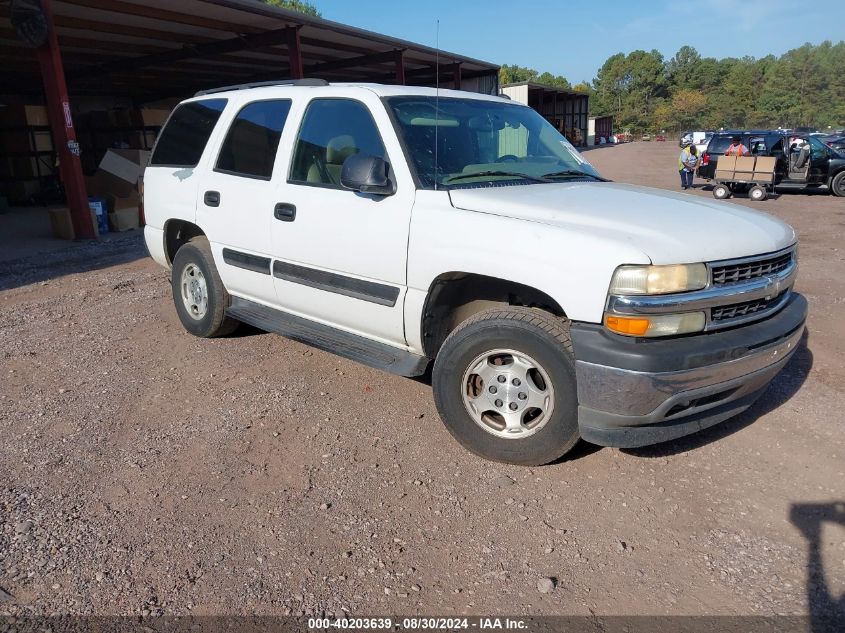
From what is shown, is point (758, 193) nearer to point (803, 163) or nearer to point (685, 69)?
point (803, 163)

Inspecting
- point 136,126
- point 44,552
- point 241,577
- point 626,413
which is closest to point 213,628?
point 241,577

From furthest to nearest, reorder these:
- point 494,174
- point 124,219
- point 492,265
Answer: point 124,219, point 494,174, point 492,265

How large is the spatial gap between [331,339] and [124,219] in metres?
10.6

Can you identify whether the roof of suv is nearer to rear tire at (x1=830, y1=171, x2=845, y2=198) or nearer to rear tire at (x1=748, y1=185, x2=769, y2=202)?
rear tire at (x1=748, y1=185, x2=769, y2=202)

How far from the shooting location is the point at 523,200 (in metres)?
3.32

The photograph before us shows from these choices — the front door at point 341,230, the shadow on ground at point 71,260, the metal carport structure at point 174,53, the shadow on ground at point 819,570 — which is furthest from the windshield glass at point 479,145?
the shadow on ground at point 71,260

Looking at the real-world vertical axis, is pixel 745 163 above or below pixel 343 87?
below

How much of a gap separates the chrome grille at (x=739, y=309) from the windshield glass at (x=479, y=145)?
1389mm

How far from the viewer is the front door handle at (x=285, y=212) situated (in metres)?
4.12

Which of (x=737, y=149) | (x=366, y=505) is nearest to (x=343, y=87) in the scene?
(x=366, y=505)

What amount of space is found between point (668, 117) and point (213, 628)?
376 feet

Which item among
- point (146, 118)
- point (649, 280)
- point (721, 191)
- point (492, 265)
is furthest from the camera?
point (146, 118)

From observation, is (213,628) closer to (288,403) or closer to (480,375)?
(480,375)

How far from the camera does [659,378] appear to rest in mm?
2766
